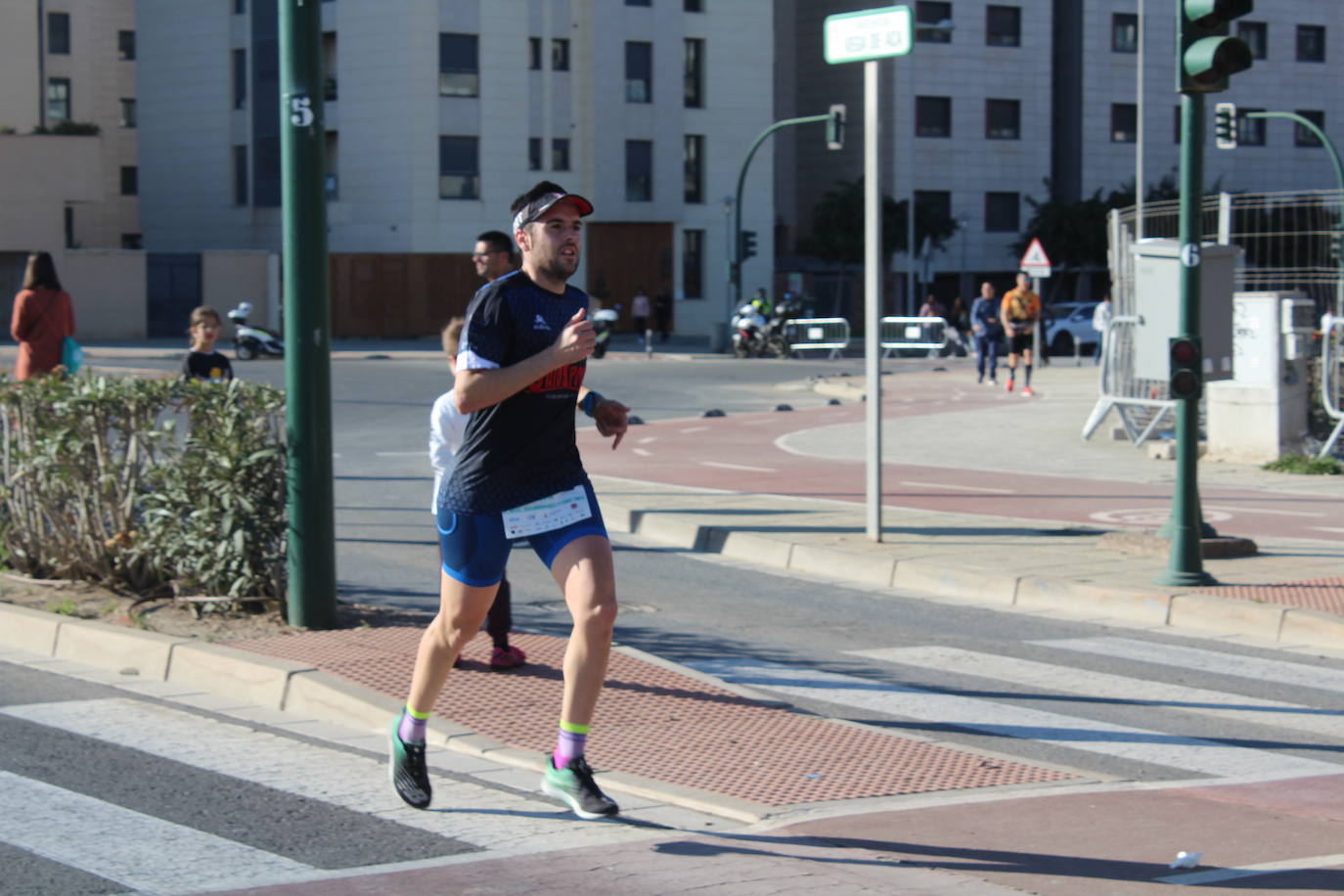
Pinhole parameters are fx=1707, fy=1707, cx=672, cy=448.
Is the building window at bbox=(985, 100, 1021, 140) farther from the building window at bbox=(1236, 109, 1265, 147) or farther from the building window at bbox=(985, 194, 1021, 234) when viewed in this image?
the building window at bbox=(1236, 109, 1265, 147)

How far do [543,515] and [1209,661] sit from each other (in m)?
4.45

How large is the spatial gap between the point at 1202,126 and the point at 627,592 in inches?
169

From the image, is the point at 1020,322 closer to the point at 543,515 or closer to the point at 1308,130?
the point at 543,515

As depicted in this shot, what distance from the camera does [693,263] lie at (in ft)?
195

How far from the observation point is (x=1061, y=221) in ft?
205

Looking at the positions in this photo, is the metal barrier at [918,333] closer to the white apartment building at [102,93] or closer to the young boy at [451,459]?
the white apartment building at [102,93]

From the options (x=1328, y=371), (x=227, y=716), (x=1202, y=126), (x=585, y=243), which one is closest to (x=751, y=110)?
(x=585, y=243)

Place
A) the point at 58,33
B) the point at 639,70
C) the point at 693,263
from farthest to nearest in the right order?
the point at 58,33, the point at 693,263, the point at 639,70

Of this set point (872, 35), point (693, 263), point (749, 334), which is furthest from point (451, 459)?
point (693, 263)

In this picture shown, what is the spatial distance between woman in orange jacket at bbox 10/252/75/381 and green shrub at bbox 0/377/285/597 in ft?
9.04

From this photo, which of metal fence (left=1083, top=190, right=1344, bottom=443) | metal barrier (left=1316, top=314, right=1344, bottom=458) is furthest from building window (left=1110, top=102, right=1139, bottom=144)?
A: metal barrier (left=1316, top=314, right=1344, bottom=458)

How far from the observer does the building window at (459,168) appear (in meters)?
54.2

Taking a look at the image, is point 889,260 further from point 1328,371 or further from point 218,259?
point 1328,371

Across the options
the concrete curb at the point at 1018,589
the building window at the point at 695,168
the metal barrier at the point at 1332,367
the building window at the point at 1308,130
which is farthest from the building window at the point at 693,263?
the concrete curb at the point at 1018,589
